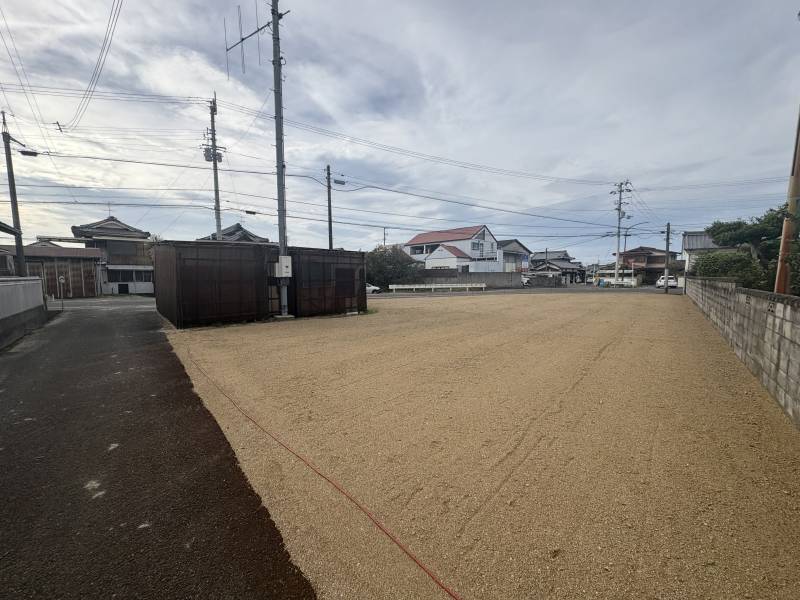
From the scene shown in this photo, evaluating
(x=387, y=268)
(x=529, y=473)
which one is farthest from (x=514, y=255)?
(x=529, y=473)

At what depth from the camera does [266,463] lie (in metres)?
3.26

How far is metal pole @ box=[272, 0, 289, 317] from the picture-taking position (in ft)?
43.3

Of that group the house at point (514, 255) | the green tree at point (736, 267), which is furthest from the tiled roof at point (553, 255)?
the green tree at point (736, 267)

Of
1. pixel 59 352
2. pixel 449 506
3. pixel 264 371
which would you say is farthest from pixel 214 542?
pixel 59 352

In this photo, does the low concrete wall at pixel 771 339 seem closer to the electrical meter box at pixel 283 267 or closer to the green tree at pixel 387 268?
the electrical meter box at pixel 283 267

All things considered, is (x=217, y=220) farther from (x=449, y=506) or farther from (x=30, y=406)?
(x=449, y=506)

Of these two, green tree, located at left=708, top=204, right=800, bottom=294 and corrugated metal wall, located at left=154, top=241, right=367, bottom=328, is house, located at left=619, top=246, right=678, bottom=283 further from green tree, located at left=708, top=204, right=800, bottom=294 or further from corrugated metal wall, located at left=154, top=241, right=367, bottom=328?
corrugated metal wall, located at left=154, top=241, right=367, bottom=328

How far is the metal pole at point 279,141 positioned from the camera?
13.2m

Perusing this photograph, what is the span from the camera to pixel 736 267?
19.2 metres

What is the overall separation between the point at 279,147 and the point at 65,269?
88.1 feet

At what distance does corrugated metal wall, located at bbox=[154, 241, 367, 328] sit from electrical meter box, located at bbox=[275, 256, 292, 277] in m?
0.42

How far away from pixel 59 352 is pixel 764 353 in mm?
13144

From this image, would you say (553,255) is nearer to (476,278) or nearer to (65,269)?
(476,278)

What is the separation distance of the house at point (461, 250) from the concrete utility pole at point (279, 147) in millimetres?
38533
